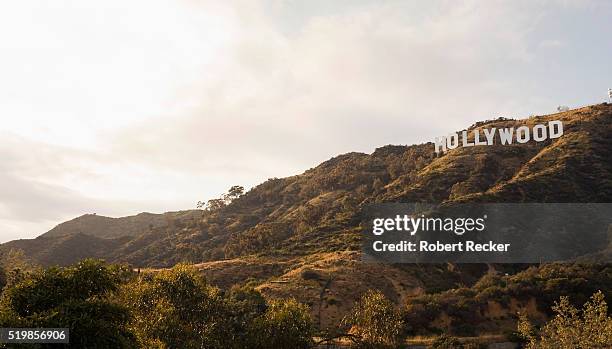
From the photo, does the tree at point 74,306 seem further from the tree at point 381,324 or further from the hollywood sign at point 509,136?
the hollywood sign at point 509,136

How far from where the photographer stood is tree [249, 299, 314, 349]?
122 feet

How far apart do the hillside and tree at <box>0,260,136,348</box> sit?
45953mm

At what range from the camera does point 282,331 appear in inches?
1486

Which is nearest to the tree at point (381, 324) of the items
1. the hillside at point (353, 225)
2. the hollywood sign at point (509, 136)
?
the hillside at point (353, 225)

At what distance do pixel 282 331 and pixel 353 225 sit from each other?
87.1m

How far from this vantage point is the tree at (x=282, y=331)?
3725 centimetres

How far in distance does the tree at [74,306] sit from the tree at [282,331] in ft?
41.2

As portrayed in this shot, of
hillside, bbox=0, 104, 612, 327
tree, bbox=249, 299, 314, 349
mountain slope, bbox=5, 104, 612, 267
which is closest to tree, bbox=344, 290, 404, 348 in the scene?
tree, bbox=249, 299, 314, 349

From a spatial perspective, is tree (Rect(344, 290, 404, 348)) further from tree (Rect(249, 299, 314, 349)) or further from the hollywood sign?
the hollywood sign

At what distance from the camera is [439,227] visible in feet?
336

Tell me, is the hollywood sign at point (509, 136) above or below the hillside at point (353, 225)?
above

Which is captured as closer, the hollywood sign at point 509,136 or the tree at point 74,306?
the tree at point 74,306

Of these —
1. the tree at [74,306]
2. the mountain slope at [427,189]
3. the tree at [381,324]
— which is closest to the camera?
the tree at [74,306]

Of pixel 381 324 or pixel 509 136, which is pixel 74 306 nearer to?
pixel 381 324
